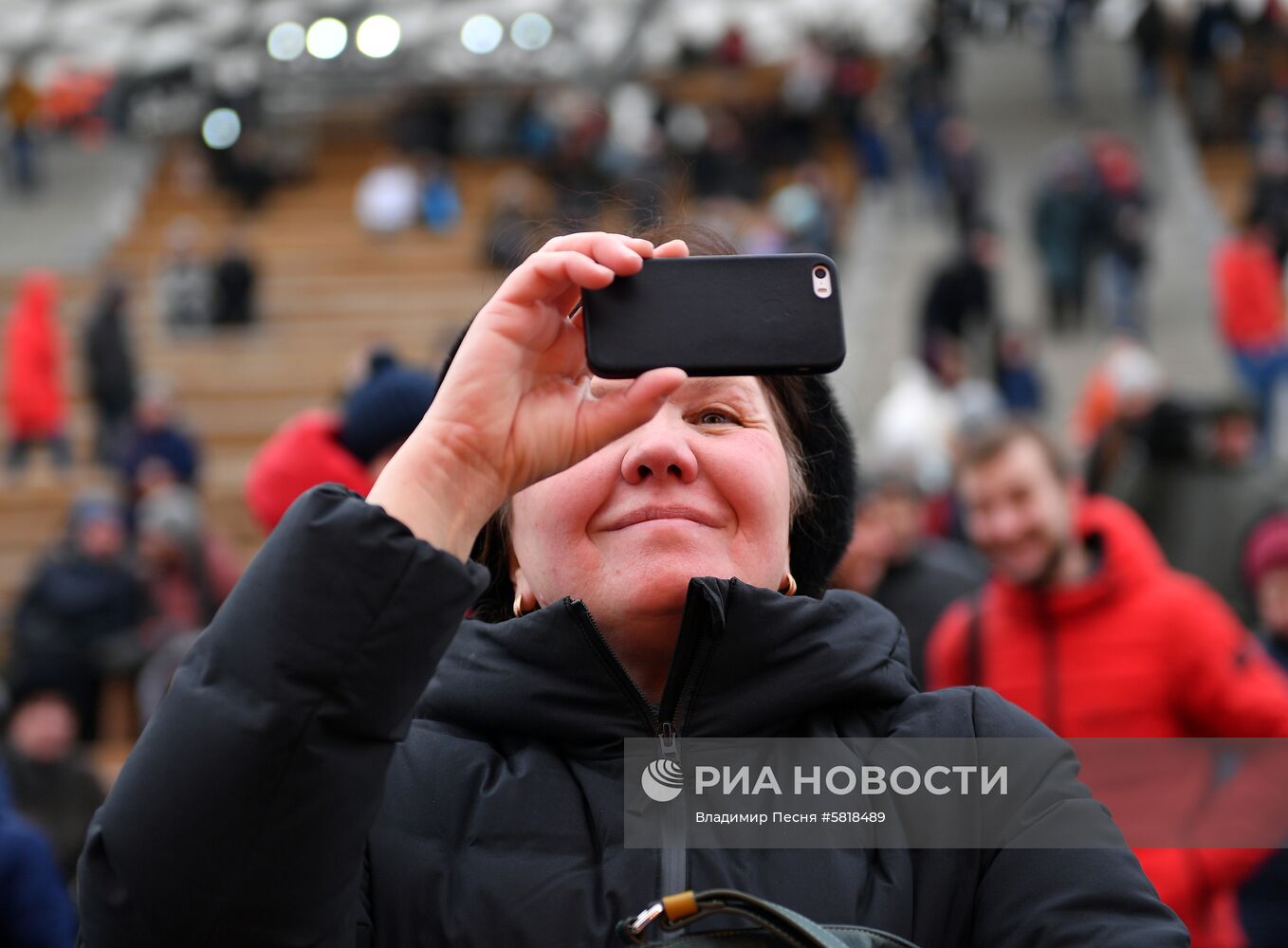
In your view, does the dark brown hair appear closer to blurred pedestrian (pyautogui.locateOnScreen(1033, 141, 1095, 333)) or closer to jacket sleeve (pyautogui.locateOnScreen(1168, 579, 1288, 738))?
jacket sleeve (pyautogui.locateOnScreen(1168, 579, 1288, 738))

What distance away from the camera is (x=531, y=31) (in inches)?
1256

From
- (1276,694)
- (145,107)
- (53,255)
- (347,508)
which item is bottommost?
(1276,694)

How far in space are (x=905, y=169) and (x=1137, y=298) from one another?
5.14 meters

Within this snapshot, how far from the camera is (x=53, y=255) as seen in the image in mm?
22812

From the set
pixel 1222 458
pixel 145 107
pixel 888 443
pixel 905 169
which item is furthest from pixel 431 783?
pixel 145 107

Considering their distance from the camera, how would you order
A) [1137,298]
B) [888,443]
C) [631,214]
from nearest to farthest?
[631,214], [888,443], [1137,298]

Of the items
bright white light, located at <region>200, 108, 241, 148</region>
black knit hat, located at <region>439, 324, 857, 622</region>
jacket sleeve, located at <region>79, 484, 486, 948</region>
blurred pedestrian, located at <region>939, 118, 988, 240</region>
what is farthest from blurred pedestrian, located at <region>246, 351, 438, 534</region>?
bright white light, located at <region>200, 108, 241, 148</region>

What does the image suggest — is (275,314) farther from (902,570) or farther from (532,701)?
(532,701)

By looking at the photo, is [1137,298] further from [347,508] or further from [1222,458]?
[347,508]

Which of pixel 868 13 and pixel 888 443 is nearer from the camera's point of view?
pixel 888 443

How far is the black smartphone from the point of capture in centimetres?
166

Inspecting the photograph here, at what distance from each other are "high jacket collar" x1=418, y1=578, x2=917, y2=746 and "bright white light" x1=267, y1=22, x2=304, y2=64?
102ft

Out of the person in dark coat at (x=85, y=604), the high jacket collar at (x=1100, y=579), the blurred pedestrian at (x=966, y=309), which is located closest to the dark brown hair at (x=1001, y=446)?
the high jacket collar at (x=1100, y=579)

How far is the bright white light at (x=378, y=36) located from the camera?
31047 mm
